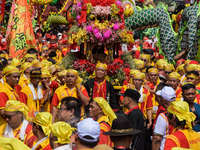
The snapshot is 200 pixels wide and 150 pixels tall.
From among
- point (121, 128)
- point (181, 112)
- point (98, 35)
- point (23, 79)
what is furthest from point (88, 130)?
point (98, 35)

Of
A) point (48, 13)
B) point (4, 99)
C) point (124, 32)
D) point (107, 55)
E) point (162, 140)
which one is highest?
point (48, 13)

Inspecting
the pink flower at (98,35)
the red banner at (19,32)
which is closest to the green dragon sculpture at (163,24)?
the red banner at (19,32)

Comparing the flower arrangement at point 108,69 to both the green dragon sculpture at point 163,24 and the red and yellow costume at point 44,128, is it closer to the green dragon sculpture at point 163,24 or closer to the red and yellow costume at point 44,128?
the red and yellow costume at point 44,128

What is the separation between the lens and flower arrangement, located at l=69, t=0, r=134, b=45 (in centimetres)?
798

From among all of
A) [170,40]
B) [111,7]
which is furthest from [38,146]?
[170,40]

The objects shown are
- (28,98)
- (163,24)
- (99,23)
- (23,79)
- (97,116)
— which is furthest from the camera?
(163,24)

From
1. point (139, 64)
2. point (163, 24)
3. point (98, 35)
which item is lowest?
point (139, 64)

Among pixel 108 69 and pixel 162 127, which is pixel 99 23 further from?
pixel 162 127

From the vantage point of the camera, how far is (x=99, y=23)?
819 cm

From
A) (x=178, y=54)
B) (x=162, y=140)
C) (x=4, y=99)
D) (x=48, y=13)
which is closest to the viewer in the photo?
(x=162, y=140)

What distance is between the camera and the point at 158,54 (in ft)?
47.5

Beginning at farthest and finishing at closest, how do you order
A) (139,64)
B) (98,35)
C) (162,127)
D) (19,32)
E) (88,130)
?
(19,32), (139,64), (98,35), (162,127), (88,130)

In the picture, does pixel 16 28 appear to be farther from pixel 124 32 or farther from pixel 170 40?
pixel 170 40

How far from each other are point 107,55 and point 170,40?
649 cm
